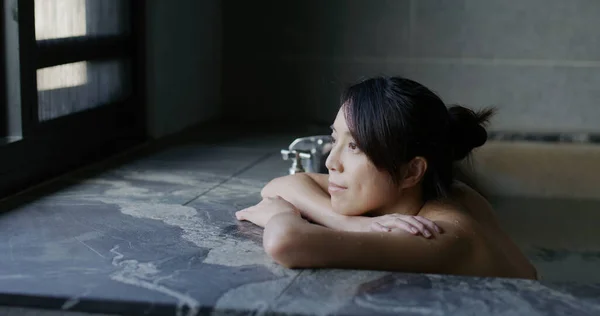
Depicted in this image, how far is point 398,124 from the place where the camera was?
1.16 metres

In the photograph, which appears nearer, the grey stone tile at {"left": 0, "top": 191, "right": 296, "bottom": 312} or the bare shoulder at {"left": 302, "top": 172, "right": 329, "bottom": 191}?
the grey stone tile at {"left": 0, "top": 191, "right": 296, "bottom": 312}

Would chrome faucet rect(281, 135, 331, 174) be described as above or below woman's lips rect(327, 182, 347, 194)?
below

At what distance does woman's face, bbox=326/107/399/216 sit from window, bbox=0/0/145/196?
0.59 metres

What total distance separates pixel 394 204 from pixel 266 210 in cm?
18

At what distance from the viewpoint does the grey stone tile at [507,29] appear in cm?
232

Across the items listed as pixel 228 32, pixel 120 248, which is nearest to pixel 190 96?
pixel 228 32

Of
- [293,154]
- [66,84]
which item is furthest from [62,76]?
[293,154]

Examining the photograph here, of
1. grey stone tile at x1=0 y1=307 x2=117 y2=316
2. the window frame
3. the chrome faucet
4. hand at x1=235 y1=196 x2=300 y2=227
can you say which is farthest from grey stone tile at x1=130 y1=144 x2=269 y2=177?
grey stone tile at x1=0 y1=307 x2=117 y2=316

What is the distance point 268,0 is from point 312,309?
1.65m

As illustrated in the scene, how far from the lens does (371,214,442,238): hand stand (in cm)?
109

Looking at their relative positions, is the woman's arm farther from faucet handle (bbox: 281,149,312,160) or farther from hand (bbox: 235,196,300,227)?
faucet handle (bbox: 281,149,312,160)

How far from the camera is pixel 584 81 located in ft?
7.63

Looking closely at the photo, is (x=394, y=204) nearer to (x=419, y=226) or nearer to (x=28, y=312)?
(x=419, y=226)

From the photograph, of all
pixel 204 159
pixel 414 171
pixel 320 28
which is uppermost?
pixel 320 28
